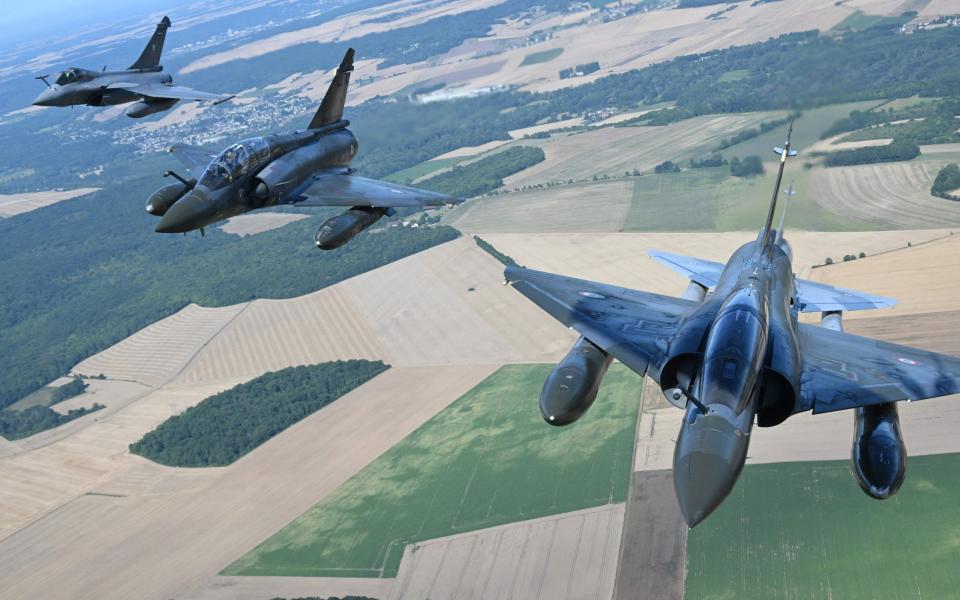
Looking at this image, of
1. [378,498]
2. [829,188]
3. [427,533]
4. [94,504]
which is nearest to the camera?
[427,533]

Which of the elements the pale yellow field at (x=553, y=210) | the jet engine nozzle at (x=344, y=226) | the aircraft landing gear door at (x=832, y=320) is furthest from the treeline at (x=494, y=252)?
Answer: the aircraft landing gear door at (x=832, y=320)

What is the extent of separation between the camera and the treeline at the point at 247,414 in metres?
68.8

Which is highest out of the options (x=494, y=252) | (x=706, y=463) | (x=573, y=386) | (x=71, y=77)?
(x=71, y=77)

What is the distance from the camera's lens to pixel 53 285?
13375 cm

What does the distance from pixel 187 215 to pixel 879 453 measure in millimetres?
25911

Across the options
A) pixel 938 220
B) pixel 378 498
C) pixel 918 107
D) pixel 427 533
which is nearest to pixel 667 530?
pixel 427 533

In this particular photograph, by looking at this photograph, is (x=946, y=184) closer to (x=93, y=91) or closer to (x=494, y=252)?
(x=494, y=252)

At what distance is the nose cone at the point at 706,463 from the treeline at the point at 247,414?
51.3 meters

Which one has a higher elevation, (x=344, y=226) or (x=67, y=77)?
(x=67, y=77)

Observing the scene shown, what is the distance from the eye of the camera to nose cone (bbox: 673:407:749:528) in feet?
70.4

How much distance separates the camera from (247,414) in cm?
7369

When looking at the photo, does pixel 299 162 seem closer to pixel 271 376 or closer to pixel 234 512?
pixel 234 512

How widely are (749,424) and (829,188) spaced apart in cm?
7700

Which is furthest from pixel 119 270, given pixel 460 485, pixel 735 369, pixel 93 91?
pixel 735 369
